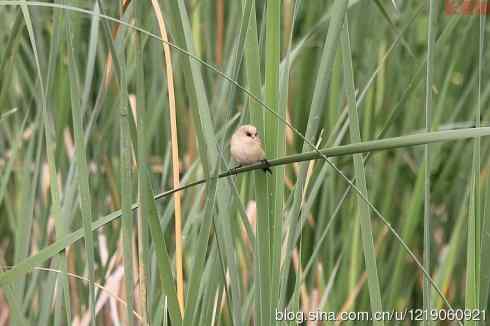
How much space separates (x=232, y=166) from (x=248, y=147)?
31 centimetres

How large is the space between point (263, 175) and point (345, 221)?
3.10ft

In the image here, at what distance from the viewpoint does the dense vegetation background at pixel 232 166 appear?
1.20 metres

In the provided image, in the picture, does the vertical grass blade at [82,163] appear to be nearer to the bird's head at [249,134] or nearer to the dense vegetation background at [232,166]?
the dense vegetation background at [232,166]

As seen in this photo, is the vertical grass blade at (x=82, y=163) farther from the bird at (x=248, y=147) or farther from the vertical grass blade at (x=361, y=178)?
the vertical grass blade at (x=361, y=178)

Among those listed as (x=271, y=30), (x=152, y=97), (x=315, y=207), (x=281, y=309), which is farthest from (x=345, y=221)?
(x=271, y=30)

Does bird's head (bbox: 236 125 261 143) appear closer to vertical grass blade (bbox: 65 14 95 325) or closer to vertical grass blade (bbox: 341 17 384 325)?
vertical grass blade (bbox: 341 17 384 325)

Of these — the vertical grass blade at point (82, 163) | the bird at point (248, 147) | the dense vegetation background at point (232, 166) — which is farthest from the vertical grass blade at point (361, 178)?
the vertical grass blade at point (82, 163)

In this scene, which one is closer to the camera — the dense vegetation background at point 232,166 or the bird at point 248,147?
the dense vegetation background at point 232,166

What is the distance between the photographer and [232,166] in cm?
178

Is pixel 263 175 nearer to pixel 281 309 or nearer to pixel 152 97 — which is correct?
pixel 281 309

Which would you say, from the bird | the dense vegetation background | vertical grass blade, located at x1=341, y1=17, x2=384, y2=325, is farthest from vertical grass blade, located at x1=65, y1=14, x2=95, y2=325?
vertical grass blade, located at x1=341, y1=17, x2=384, y2=325

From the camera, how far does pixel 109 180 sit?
7.40 feet

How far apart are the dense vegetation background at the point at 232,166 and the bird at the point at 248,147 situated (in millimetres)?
37

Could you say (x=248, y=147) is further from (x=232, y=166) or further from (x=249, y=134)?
(x=232, y=166)
